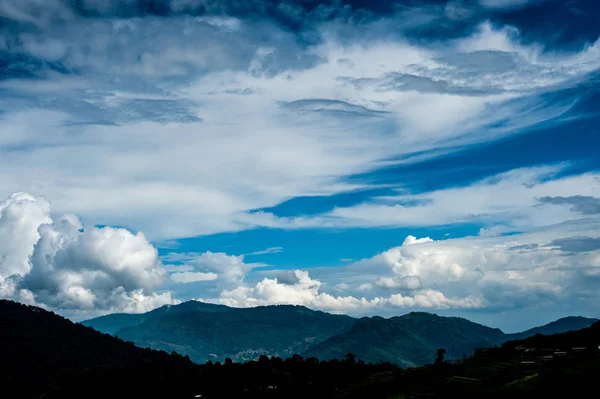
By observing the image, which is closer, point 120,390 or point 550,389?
point 550,389

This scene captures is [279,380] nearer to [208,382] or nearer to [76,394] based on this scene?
[208,382]

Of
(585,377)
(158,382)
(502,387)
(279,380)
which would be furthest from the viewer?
(158,382)

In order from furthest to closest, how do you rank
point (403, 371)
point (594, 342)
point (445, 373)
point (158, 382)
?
point (158, 382)
point (594, 342)
point (403, 371)
point (445, 373)

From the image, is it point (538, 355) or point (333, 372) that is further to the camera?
point (333, 372)

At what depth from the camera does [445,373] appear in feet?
93.0

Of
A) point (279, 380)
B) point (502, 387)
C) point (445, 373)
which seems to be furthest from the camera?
point (279, 380)

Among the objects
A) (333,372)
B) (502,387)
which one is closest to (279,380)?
(333,372)

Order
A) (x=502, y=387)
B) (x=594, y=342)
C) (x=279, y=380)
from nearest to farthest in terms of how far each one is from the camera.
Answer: (x=502, y=387), (x=594, y=342), (x=279, y=380)

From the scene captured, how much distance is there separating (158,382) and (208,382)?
19815 millimetres

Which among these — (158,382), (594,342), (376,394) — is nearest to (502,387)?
(376,394)

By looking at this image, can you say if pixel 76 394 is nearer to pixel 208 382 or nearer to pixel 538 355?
pixel 208 382

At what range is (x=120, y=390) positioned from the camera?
12800 cm

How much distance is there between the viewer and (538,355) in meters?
33.2

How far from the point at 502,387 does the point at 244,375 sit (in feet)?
317
